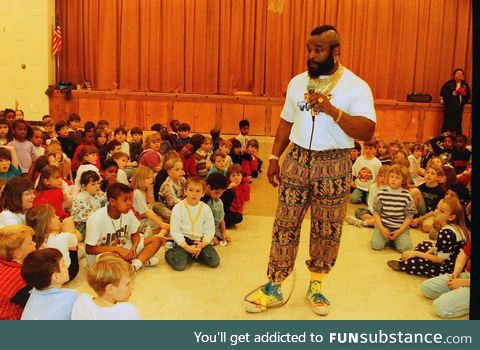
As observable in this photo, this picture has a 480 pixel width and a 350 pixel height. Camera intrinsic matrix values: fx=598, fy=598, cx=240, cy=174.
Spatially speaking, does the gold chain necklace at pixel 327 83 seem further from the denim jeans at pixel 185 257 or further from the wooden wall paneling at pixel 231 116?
the wooden wall paneling at pixel 231 116

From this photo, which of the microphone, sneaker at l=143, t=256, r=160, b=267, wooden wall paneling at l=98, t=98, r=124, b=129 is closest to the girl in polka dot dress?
the microphone

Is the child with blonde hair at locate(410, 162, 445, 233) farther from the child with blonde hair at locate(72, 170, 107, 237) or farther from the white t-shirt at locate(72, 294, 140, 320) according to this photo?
the white t-shirt at locate(72, 294, 140, 320)

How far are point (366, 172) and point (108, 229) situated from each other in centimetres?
376

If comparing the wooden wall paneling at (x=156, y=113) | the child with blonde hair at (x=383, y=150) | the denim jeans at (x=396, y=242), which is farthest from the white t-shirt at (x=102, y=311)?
the wooden wall paneling at (x=156, y=113)

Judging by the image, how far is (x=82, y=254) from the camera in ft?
16.8

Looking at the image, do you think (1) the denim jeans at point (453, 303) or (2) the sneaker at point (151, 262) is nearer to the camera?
(1) the denim jeans at point (453, 303)

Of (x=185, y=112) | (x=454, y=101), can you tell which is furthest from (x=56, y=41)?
(x=454, y=101)

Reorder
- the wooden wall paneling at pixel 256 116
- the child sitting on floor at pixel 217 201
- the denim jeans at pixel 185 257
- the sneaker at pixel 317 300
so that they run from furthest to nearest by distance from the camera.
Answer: the wooden wall paneling at pixel 256 116, the child sitting on floor at pixel 217 201, the denim jeans at pixel 185 257, the sneaker at pixel 317 300

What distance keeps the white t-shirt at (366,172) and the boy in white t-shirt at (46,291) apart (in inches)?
195

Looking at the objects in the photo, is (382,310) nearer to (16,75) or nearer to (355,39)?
(355,39)

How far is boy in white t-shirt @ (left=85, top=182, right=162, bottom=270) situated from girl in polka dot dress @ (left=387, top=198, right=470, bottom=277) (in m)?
2.10

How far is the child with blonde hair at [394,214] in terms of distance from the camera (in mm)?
5574

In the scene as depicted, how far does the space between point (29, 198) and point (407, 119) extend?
1029 centimetres

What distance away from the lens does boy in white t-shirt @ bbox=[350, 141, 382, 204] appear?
737 centimetres
